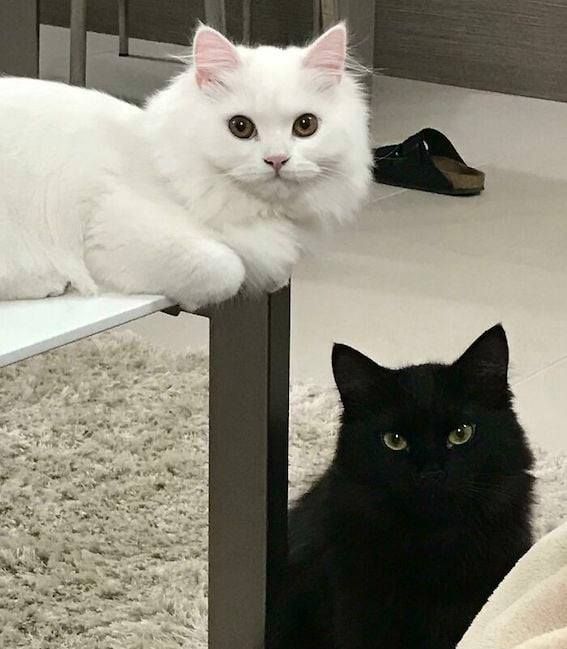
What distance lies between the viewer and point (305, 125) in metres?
1.09

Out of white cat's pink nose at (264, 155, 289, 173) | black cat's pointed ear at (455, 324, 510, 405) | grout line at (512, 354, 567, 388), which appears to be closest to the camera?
white cat's pink nose at (264, 155, 289, 173)

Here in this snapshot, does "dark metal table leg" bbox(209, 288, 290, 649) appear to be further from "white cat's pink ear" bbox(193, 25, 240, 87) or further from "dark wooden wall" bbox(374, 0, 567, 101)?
"dark wooden wall" bbox(374, 0, 567, 101)

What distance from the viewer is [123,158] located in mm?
1083

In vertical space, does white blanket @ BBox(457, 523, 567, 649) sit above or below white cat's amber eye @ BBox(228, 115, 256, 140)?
below

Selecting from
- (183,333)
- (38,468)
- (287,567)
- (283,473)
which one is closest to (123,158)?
(283,473)

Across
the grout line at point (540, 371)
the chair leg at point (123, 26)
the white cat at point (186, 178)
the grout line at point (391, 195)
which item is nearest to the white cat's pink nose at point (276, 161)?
the white cat at point (186, 178)

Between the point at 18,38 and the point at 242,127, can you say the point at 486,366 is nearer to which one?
the point at 242,127

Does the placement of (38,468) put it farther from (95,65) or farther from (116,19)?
(116,19)

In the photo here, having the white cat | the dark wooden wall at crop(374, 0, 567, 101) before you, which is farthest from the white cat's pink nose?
the dark wooden wall at crop(374, 0, 567, 101)

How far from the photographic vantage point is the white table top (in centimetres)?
95

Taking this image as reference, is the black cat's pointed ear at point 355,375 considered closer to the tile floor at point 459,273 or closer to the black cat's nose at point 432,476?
the black cat's nose at point 432,476

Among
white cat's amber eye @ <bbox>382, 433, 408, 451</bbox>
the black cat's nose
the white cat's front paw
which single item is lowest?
the black cat's nose

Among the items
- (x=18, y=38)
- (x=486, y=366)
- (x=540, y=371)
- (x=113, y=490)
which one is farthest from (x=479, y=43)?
(x=486, y=366)

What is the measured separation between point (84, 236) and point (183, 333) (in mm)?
1186
